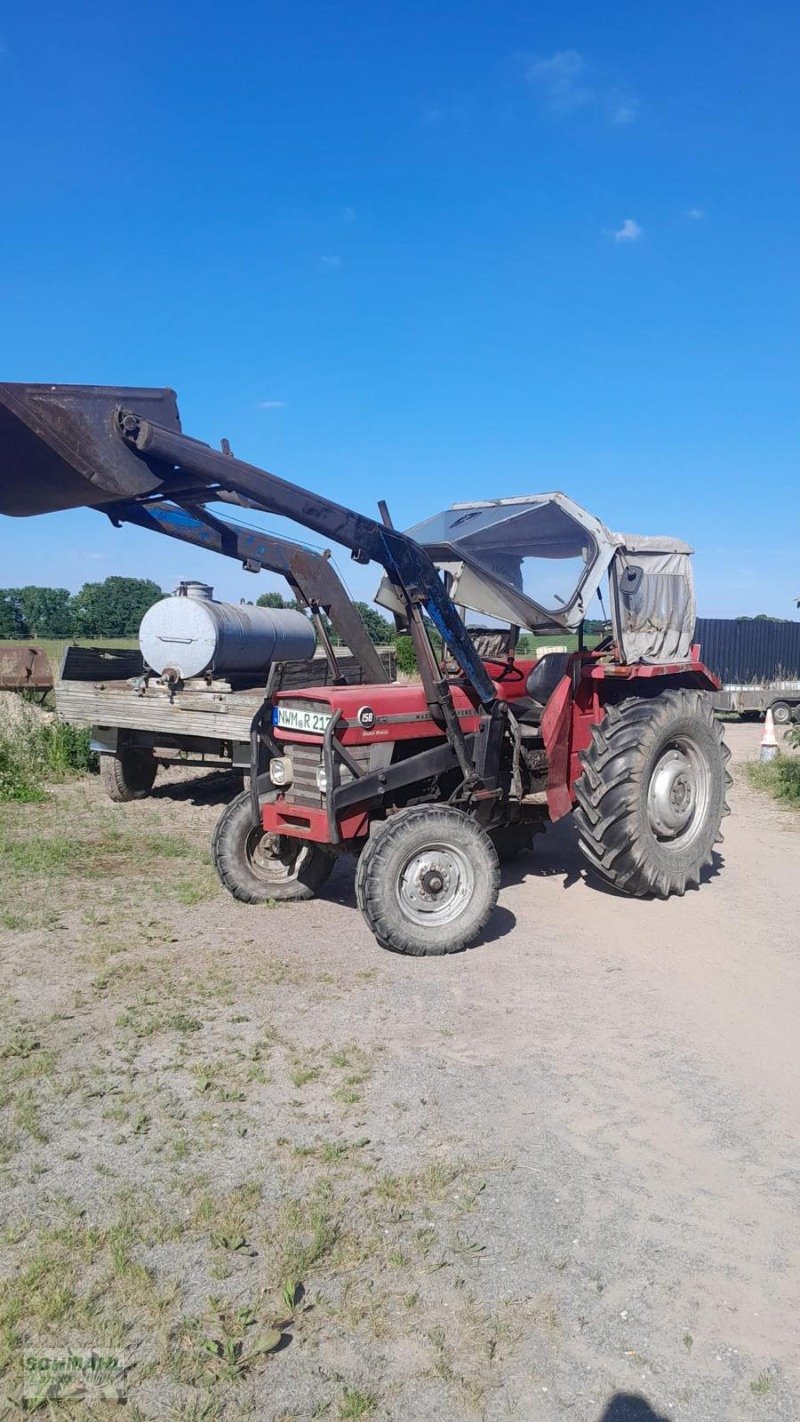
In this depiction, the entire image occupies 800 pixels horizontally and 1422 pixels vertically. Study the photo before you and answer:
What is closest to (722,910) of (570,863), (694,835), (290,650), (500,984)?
(694,835)

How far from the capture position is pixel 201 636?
34.1 feet

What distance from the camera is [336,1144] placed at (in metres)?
3.69

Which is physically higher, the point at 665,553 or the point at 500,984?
the point at 665,553

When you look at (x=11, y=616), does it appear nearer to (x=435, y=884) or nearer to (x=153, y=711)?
(x=153, y=711)

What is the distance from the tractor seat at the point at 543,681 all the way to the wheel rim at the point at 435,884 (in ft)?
5.90

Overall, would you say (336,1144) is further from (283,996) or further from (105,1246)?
(283,996)

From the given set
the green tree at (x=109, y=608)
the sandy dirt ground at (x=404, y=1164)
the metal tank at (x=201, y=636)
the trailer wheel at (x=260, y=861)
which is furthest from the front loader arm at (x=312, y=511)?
the green tree at (x=109, y=608)

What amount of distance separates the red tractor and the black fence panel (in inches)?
693

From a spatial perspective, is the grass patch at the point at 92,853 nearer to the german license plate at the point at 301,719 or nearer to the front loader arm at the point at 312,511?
the german license plate at the point at 301,719

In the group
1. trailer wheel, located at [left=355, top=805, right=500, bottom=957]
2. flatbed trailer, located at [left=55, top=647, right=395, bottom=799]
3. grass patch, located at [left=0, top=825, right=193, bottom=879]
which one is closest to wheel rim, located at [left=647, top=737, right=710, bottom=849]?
trailer wheel, located at [left=355, top=805, right=500, bottom=957]

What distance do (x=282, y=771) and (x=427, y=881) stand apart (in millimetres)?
1204

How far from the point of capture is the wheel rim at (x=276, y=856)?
22.2 feet

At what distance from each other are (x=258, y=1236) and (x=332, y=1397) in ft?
2.22

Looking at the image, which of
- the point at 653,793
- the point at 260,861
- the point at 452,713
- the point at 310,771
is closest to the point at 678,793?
the point at 653,793
